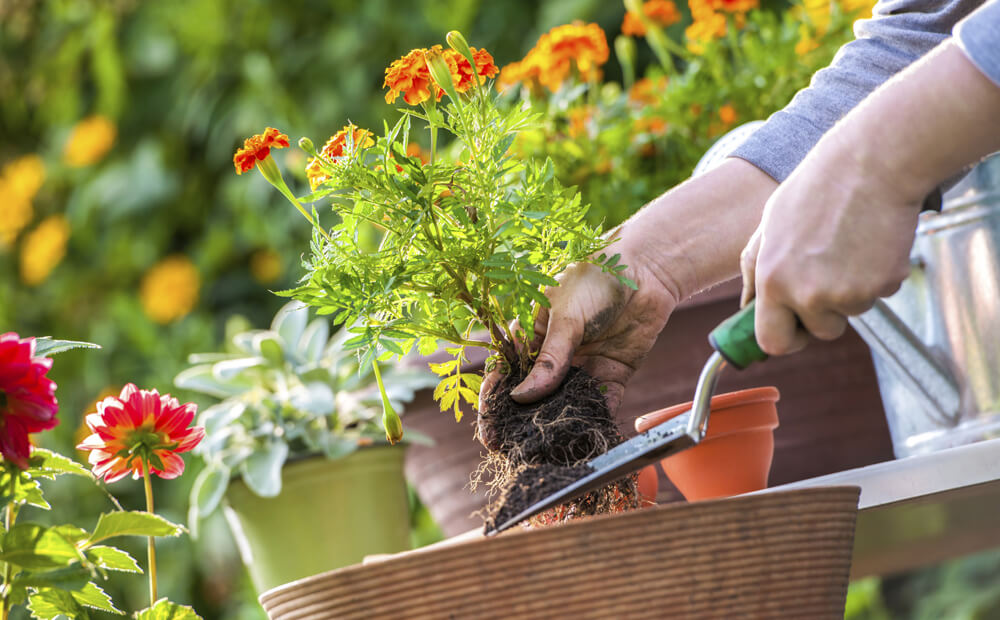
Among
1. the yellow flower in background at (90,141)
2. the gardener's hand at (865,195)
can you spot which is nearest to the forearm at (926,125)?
the gardener's hand at (865,195)

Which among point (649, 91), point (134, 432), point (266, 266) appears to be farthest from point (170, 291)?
point (134, 432)

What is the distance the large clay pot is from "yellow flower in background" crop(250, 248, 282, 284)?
1.55 metres

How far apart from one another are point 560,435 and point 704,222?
28 cm

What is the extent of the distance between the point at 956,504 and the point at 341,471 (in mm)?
790

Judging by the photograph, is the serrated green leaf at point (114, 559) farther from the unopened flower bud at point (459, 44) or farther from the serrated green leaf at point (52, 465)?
the unopened flower bud at point (459, 44)

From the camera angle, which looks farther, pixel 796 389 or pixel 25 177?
pixel 25 177

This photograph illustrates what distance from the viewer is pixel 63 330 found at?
8.95 feet

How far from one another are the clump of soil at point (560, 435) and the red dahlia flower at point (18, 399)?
320mm

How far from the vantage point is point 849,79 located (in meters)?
0.85

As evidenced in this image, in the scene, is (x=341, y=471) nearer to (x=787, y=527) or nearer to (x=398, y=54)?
(x=787, y=527)

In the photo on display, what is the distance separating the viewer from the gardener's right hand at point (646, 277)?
731 millimetres

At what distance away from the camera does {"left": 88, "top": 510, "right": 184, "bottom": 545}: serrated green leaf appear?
0.66 metres

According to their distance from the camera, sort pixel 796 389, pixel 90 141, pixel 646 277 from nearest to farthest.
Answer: pixel 646 277
pixel 796 389
pixel 90 141

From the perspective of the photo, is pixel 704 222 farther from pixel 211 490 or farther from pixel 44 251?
pixel 44 251
